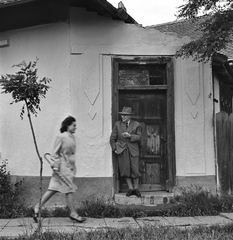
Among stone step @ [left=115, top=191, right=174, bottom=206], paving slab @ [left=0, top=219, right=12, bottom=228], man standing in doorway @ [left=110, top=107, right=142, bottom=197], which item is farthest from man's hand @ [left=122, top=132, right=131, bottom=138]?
paving slab @ [left=0, top=219, right=12, bottom=228]

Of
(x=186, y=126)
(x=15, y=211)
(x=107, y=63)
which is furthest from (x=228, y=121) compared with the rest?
(x=15, y=211)

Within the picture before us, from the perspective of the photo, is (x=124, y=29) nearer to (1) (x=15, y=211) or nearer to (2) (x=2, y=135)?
(2) (x=2, y=135)

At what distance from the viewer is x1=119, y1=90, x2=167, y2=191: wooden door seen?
341 inches

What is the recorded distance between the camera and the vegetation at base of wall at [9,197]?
7598 millimetres

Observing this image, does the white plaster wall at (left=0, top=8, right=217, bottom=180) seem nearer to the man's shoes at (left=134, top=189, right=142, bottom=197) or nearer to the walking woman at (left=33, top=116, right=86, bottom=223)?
the man's shoes at (left=134, top=189, right=142, bottom=197)

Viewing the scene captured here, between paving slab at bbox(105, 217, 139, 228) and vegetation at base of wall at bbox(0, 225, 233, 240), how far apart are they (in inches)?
22.1

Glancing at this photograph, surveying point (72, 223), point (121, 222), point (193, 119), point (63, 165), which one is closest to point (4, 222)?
point (72, 223)

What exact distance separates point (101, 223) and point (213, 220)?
2030 mm

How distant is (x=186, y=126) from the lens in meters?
8.44

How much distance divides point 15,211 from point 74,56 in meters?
3.29

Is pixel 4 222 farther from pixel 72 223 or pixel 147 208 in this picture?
pixel 147 208

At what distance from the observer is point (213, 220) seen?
7246 mm

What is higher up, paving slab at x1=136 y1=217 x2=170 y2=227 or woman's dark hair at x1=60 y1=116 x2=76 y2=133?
woman's dark hair at x1=60 y1=116 x2=76 y2=133

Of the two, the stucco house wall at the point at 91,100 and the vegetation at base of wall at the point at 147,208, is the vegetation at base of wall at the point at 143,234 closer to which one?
the vegetation at base of wall at the point at 147,208
